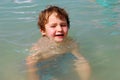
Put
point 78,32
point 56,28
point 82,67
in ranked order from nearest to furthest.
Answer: point 82,67 → point 56,28 → point 78,32

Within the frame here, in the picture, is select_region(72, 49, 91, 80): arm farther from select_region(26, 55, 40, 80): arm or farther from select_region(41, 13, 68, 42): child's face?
select_region(26, 55, 40, 80): arm

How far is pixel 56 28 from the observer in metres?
3.12

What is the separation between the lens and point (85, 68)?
296cm

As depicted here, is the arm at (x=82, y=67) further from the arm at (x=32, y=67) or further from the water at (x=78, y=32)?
the arm at (x=32, y=67)

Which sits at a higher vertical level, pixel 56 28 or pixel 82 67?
pixel 56 28

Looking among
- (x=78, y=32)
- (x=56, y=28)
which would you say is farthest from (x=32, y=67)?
(x=78, y=32)

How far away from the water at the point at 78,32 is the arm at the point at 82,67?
0.08 m

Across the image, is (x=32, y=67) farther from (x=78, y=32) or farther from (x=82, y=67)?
(x=78, y=32)

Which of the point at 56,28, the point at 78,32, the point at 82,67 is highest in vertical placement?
the point at 56,28

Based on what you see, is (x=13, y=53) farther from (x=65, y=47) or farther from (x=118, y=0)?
(x=118, y=0)

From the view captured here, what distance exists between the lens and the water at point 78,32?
310 cm

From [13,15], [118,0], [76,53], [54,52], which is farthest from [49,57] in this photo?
[118,0]

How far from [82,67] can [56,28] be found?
1.70 feet

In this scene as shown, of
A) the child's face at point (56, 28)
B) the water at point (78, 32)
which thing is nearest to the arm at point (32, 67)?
the water at point (78, 32)
